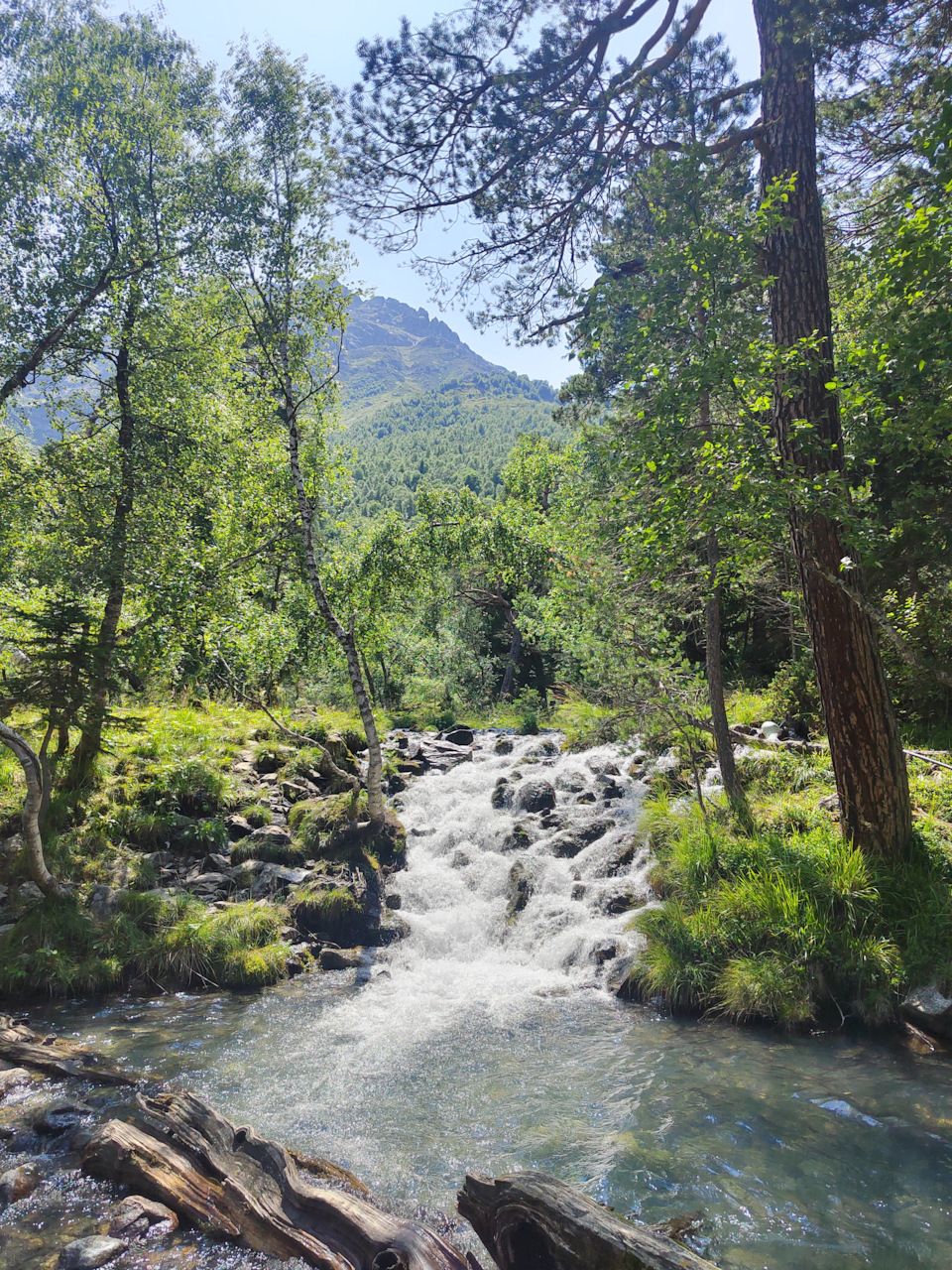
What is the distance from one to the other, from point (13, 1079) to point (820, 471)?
8.87 m

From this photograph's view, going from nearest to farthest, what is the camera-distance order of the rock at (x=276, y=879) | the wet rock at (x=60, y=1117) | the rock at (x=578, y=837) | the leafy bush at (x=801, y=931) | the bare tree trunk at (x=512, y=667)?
the wet rock at (x=60, y=1117)
the leafy bush at (x=801, y=931)
the rock at (x=276, y=879)
the rock at (x=578, y=837)
the bare tree trunk at (x=512, y=667)

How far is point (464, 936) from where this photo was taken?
937 cm

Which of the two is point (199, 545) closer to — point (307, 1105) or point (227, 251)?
point (227, 251)

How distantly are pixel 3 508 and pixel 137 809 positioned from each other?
488 centimetres

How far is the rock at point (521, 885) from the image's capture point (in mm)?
9605

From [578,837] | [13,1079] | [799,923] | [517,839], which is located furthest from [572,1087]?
[517,839]

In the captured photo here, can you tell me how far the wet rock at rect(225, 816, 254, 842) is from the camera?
1026cm

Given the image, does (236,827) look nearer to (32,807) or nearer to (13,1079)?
(32,807)

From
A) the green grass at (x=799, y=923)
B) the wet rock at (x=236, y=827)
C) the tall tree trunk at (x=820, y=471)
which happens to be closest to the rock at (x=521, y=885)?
the green grass at (x=799, y=923)

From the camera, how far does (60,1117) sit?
186 inches

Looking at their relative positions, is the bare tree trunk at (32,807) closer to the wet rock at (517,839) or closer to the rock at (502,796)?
the wet rock at (517,839)

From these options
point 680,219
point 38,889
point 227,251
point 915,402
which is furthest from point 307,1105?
point 227,251

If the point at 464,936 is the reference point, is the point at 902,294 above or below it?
above

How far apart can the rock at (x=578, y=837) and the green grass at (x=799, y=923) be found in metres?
2.50
